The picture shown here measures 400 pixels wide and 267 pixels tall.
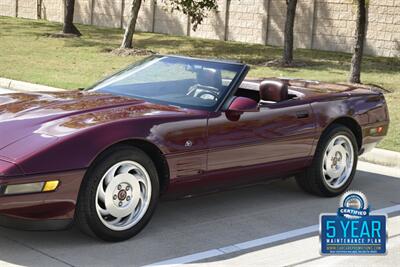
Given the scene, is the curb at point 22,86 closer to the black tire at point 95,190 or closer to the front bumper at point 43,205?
the black tire at point 95,190

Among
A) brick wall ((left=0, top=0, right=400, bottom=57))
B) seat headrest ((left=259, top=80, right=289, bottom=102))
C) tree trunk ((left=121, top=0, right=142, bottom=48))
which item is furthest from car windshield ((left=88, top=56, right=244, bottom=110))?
brick wall ((left=0, top=0, right=400, bottom=57))

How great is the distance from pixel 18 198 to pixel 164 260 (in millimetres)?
1068

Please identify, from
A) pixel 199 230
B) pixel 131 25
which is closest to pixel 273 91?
pixel 199 230

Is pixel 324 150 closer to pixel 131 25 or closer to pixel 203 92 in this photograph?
pixel 203 92

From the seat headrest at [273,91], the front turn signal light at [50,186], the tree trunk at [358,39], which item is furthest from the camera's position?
the tree trunk at [358,39]

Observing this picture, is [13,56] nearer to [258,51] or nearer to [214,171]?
[258,51]

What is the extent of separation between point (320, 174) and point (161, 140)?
2019 mm

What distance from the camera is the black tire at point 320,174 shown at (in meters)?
6.54

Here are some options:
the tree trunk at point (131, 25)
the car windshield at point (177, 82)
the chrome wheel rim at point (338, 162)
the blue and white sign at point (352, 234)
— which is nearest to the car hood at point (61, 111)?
the car windshield at point (177, 82)

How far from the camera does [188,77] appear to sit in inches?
239

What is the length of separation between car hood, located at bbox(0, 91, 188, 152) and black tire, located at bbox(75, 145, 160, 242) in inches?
10.3

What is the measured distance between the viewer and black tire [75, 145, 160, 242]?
4.76 m

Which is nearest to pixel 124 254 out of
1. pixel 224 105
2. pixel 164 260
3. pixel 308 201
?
pixel 164 260

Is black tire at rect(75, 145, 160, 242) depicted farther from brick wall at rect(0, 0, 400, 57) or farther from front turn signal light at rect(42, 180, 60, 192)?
brick wall at rect(0, 0, 400, 57)
